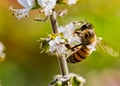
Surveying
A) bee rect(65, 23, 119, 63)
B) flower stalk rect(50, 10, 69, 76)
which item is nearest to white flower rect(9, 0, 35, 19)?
flower stalk rect(50, 10, 69, 76)

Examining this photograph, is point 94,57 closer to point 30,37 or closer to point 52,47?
point 30,37

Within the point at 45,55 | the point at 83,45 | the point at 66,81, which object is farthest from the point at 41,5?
the point at 45,55

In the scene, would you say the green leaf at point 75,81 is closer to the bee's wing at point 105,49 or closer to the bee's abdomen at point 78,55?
the bee's abdomen at point 78,55

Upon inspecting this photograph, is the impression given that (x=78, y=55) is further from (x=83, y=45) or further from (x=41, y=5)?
(x=41, y=5)

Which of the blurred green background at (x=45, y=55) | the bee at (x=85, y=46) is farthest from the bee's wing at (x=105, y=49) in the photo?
the blurred green background at (x=45, y=55)

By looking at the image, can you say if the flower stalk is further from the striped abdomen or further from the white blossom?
the striped abdomen
